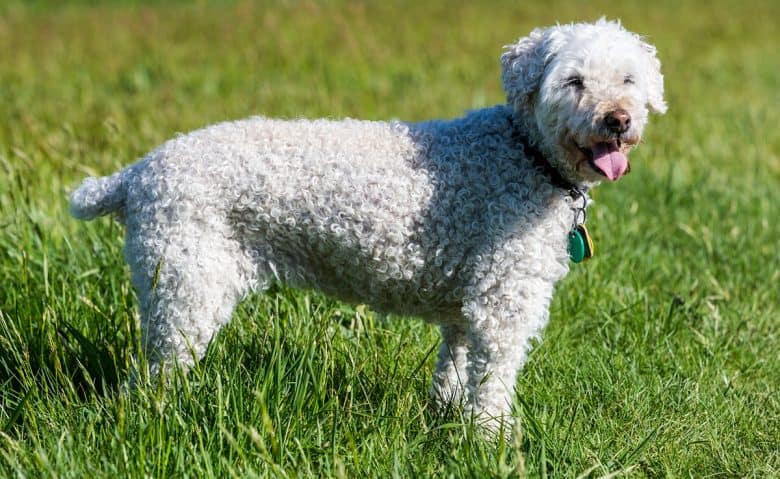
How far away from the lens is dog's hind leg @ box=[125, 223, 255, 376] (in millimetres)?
3498

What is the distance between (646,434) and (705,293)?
1928 millimetres

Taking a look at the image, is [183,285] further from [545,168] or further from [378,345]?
[545,168]

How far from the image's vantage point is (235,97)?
917 centimetres

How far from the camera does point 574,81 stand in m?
3.58

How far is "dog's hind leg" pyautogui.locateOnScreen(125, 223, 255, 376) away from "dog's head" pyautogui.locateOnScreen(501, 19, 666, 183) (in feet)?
4.21

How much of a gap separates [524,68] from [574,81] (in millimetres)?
248

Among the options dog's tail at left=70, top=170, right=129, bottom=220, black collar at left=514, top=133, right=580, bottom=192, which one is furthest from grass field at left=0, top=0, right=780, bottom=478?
black collar at left=514, top=133, right=580, bottom=192

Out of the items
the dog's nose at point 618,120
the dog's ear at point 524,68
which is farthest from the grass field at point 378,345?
the dog's ear at point 524,68

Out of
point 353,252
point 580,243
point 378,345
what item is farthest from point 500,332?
point 378,345

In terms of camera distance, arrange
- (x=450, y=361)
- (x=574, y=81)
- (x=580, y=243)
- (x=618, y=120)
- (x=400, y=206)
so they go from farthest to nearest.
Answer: (x=450, y=361) → (x=580, y=243) → (x=400, y=206) → (x=574, y=81) → (x=618, y=120)

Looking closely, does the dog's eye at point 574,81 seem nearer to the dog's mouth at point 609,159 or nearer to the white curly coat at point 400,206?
the white curly coat at point 400,206

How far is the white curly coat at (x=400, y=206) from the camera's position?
11.6ft

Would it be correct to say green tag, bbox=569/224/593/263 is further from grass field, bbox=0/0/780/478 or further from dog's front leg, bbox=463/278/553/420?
grass field, bbox=0/0/780/478

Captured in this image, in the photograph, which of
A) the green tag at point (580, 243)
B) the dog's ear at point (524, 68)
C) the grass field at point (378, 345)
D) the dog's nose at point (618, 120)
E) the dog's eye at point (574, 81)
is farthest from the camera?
the green tag at point (580, 243)
